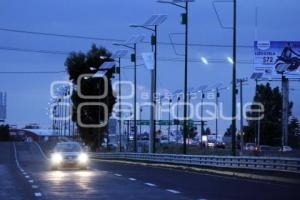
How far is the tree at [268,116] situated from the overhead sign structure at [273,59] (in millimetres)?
49489

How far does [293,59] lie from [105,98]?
1250 inches

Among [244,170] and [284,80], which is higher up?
[284,80]

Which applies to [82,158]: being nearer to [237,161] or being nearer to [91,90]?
[237,161]

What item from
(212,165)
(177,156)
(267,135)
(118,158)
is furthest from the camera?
(267,135)

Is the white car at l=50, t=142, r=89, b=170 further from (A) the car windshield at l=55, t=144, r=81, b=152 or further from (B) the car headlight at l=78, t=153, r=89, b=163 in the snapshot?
(A) the car windshield at l=55, t=144, r=81, b=152

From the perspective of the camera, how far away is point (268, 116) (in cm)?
15250

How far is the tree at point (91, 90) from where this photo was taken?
10819 centimetres

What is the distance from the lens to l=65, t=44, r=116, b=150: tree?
10819cm

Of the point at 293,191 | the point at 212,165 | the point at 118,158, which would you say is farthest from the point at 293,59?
the point at 293,191

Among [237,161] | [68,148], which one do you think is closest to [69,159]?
[68,148]

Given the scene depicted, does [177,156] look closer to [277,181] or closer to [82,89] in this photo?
[277,181]

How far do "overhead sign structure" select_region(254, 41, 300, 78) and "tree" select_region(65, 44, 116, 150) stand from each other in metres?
24.7

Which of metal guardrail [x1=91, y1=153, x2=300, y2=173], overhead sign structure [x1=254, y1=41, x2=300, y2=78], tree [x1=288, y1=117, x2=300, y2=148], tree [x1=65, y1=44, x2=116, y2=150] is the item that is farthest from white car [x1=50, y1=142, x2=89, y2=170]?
tree [x1=288, y1=117, x2=300, y2=148]

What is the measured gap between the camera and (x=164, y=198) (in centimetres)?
2095
